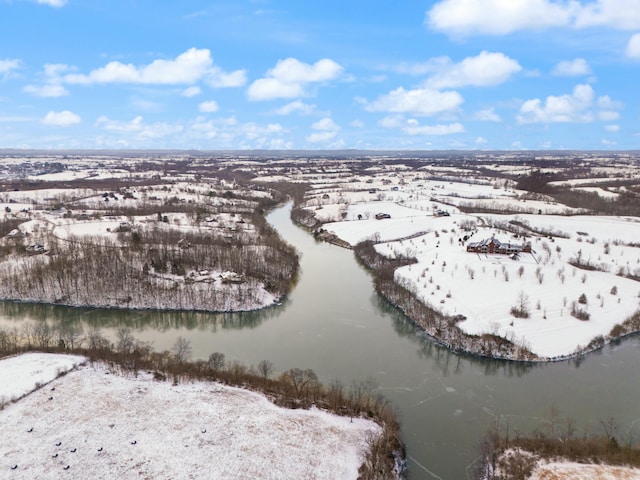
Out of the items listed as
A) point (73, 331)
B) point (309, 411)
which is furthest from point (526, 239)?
point (73, 331)

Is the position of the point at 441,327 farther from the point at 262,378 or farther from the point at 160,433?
Answer: the point at 160,433

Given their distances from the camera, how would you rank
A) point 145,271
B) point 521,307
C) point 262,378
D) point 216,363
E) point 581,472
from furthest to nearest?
point 145,271 → point 521,307 → point 216,363 → point 262,378 → point 581,472

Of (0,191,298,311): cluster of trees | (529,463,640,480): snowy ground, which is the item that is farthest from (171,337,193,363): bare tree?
(529,463,640,480): snowy ground

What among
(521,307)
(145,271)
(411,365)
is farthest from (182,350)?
(521,307)

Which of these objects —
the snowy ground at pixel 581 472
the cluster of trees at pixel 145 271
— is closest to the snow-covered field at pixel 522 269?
the snowy ground at pixel 581 472

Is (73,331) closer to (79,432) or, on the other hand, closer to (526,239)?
(79,432)

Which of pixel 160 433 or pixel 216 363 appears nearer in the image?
pixel 160 433

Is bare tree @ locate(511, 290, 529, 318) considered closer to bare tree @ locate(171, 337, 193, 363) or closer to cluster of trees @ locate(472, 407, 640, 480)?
cluster of trees @ locate(472, 407, 640, 480)
